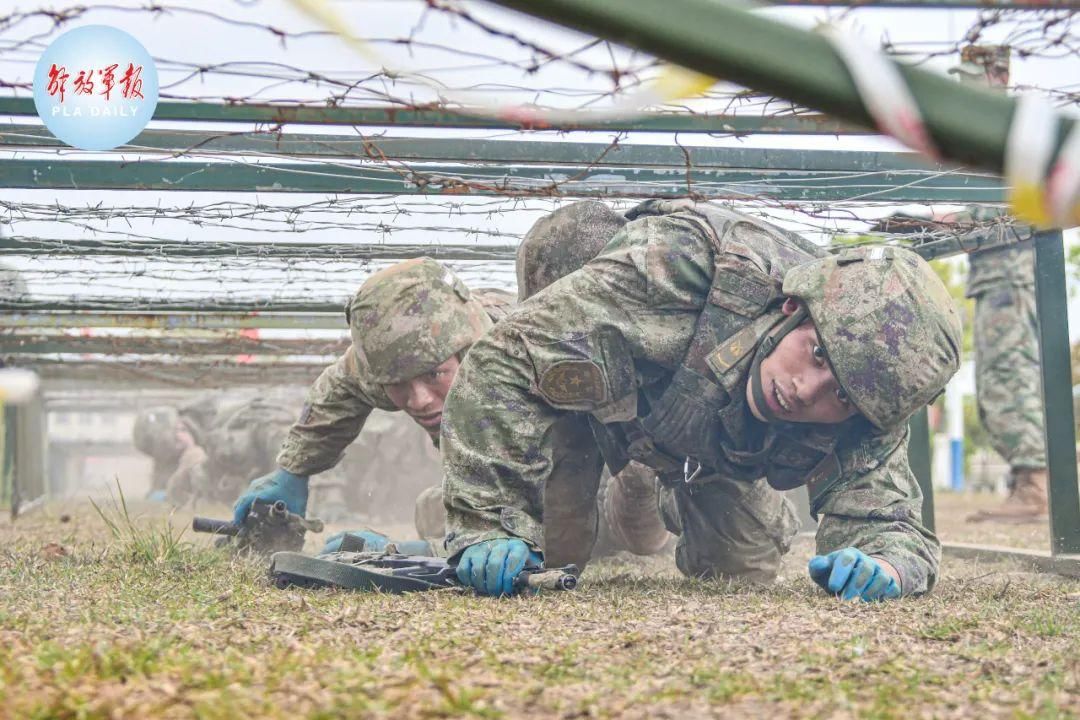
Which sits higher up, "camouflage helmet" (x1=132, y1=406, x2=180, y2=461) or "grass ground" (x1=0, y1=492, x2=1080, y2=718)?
"camouflage helmet" (x1=132, y1=406, x2=180, y2=461)

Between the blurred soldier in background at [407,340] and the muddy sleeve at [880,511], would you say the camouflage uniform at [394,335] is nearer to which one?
the blurred soldier in background at [407,340]

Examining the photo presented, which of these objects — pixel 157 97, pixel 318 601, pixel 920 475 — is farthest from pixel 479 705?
pixel 920 475

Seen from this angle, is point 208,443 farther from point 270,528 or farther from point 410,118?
point 410,118

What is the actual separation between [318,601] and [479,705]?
1308mm

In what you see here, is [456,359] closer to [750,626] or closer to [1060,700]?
[750,626]

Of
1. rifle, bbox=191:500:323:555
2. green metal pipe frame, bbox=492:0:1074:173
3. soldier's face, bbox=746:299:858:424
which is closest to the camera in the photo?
green metal pipe frame, bbox=492:0:1074:173

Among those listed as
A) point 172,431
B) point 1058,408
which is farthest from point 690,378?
point 172,431

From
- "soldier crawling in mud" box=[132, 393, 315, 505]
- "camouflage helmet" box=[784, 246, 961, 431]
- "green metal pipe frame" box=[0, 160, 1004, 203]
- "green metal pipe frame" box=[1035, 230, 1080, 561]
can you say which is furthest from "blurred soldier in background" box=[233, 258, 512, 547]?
"soldier crawling in mud" box=[132, 393, 315, 505]

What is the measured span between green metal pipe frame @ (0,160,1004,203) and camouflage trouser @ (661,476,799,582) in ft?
3.61

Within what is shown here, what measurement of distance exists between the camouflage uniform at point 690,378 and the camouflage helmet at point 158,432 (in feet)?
36.8

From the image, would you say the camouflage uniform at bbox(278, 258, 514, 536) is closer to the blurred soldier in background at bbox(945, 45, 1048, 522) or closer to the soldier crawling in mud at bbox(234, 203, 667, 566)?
the soldier crawling in mud at bbox(234, 203, 667, 566)

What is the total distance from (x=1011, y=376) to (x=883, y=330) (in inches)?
175

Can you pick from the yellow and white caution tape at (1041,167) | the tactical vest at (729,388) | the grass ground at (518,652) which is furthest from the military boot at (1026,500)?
the yellow and white caution tape at (1041,167)

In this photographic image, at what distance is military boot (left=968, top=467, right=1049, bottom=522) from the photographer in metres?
7.09
